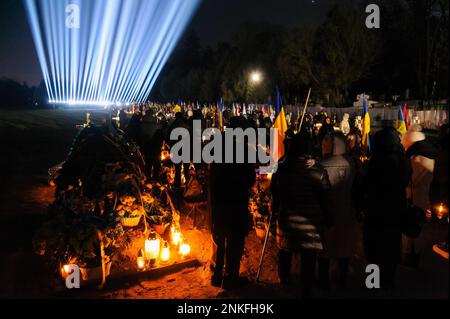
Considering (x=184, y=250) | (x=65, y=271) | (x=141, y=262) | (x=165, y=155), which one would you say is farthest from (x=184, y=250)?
(x=165, y=155)

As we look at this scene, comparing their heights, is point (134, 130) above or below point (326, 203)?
above

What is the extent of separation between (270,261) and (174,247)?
4.46 ft

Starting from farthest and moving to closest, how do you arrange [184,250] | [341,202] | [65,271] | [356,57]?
[356,57] < [184,250] < [65,271] < [341,202]

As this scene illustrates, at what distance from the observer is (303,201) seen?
13.2ft

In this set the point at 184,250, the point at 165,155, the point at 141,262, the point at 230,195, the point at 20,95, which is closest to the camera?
the point at 230,195

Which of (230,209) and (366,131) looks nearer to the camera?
(230,209)

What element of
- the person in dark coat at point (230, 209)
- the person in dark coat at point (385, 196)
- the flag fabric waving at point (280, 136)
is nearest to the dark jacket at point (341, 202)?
the person in dark coat at point (385, 196)

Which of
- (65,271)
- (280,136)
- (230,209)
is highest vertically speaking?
(280,136)

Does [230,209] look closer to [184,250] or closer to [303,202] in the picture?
[303,202]

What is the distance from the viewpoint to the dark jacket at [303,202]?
3.97 metres
